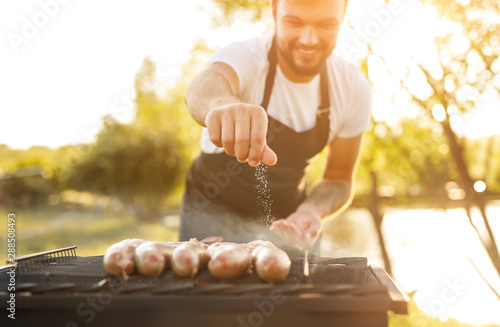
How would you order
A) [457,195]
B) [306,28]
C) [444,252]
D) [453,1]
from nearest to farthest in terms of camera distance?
1. [306,28]
2. [453,1]
3. [457,195]
4. [444,252]

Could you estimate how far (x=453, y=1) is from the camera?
4.85 meters

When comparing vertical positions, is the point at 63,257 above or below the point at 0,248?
above

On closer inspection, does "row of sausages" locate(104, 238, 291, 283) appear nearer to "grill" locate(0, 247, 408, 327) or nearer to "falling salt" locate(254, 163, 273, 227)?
"grill" locate(0, 247, 408, 327)

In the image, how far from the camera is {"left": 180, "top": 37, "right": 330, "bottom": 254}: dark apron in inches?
117

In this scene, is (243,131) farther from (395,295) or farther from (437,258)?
(437,258)

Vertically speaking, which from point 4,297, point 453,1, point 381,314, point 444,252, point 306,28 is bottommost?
point 444,252

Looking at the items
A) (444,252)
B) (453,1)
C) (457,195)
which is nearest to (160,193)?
(444,252)

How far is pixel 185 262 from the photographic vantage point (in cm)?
158

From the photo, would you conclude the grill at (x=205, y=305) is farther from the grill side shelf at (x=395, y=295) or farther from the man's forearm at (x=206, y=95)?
the man's forearm at (x=206, y=95)

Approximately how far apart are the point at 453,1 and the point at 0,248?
693 inches

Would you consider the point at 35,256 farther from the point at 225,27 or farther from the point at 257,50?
the point at 225,27

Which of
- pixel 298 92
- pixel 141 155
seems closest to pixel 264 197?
pixel 298 92

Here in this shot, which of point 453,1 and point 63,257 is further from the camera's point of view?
point 453,1

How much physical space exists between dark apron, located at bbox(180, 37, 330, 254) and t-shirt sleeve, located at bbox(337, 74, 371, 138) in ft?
0.76
